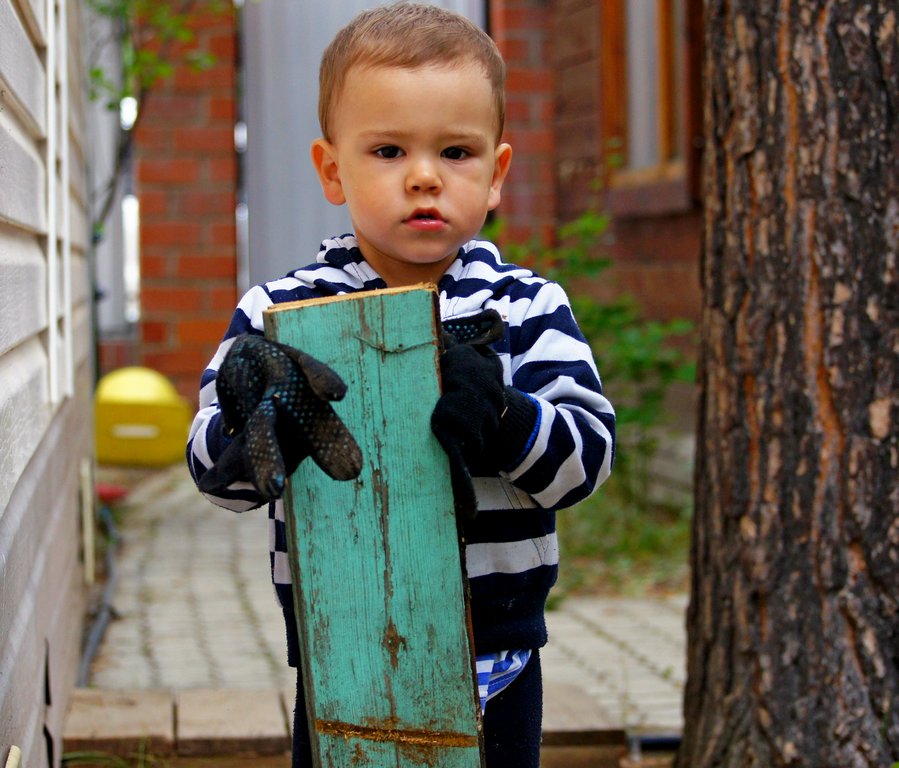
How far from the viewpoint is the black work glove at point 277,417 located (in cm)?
161

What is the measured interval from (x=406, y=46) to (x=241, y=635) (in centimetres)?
336

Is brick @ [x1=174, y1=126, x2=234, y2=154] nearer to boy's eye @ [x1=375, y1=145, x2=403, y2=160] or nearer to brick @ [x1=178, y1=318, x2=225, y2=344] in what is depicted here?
brick @ [x1=178, y1=318, x2=225, y2=344]

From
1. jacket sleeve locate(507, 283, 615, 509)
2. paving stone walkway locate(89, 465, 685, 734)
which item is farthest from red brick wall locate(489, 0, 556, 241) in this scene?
jacket sleeve locate(507, 283, 615, 509)

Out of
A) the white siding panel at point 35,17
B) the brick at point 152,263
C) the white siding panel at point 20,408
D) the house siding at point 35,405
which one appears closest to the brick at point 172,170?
the brick at point 152,263

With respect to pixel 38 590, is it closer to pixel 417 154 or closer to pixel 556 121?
pixel 417 154

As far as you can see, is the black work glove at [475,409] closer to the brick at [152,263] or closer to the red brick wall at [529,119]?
the red brick wall at [529,119]

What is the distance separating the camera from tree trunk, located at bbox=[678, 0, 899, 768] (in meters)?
2.82

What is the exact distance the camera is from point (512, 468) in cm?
184

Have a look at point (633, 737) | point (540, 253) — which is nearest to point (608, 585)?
point (540, 253)

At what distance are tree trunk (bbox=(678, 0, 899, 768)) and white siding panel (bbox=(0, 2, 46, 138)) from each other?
4.66 feet

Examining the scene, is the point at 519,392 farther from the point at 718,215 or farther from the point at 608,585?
the point at 608,585

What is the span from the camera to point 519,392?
182 centimetres

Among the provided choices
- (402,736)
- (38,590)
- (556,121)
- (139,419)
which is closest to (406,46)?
(402,736)

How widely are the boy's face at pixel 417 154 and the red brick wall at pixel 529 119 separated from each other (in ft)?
22.1
